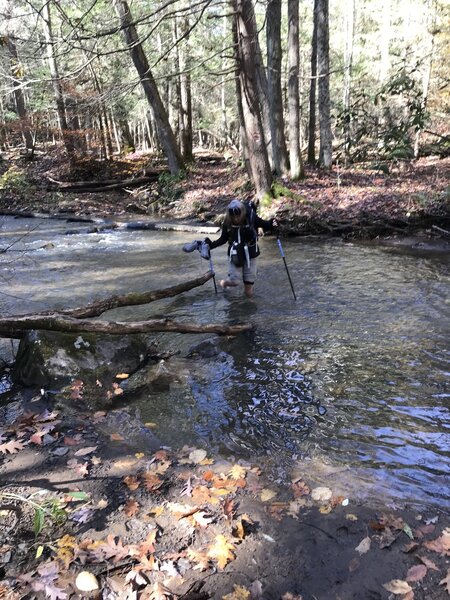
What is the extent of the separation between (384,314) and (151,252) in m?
7.74

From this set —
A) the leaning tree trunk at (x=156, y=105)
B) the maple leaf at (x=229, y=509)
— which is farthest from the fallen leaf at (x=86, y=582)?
the leaning tree trunk at (x=156, y=105)

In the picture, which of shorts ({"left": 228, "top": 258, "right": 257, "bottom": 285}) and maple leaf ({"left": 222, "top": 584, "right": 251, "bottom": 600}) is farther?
shorts ({"left": 228, "top": 258, "right": 257, "bottom": 285})

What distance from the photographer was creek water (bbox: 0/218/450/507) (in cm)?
404

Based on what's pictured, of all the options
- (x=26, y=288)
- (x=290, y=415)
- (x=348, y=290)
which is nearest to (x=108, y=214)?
(x=26, y=288)

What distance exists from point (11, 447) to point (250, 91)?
12.4 metres

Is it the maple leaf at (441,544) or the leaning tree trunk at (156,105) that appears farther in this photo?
the leaning tree trunk at (156,105)

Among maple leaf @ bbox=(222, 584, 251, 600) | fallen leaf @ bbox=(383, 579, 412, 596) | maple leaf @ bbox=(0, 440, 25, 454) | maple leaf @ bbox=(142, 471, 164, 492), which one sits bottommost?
fallen leaf @ bbox=(383, 579, 412, 596)

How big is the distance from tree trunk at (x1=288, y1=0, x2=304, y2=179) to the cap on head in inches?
442

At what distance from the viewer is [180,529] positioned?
10.4 feet

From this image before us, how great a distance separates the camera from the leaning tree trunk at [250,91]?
39.8ft

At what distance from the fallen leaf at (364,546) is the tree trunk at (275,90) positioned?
1710 centimetres

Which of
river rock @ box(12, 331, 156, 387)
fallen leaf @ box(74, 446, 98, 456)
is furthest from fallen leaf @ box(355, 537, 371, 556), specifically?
river rock @ box(12, 331, 156, 387)

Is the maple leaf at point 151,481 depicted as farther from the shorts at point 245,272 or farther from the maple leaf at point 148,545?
the shorts at point 245,272

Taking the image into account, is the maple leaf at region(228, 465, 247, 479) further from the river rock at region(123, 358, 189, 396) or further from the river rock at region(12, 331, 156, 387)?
the river rock at region(12, 331, 156, 387)
